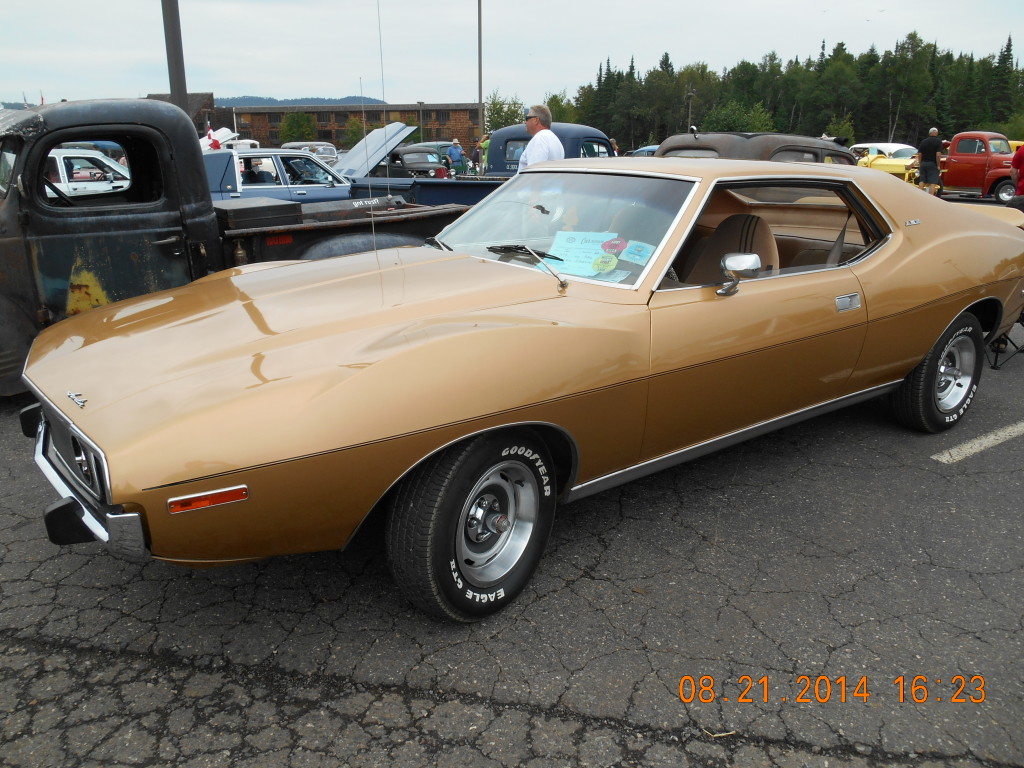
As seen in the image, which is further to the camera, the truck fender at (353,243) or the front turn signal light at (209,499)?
the truck fender at (353,243)

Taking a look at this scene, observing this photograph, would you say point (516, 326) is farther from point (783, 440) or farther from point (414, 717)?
point (783, 440)

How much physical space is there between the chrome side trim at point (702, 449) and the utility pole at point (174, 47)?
6184 millimetres

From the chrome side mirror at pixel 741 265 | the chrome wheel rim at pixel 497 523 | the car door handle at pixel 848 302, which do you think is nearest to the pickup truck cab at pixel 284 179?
the car door handle at pixel 848 302

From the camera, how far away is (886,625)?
266 cm

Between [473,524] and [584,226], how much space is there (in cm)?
144

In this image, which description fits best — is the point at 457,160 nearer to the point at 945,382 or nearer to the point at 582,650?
the point at 945,382

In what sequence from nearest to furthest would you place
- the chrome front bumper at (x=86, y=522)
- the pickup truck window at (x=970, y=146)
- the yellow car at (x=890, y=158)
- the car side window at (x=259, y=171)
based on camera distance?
the chrome front bumper at (x=86, y=522) → the car side window at (x=259, y=171) → the pickup truck window at (x=970, y=146) → the yellow car at (x=890, y=158)

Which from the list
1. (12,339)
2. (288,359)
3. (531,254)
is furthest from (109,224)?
(288,359)

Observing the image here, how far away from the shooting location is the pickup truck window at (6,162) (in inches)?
186

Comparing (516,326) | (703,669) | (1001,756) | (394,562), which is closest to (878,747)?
(1001,756)

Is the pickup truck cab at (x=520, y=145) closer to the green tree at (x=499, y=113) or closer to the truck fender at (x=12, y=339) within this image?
the truck fender at (x=12, y=339)

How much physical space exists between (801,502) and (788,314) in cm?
92

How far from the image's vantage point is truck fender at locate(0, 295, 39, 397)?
4.57m
